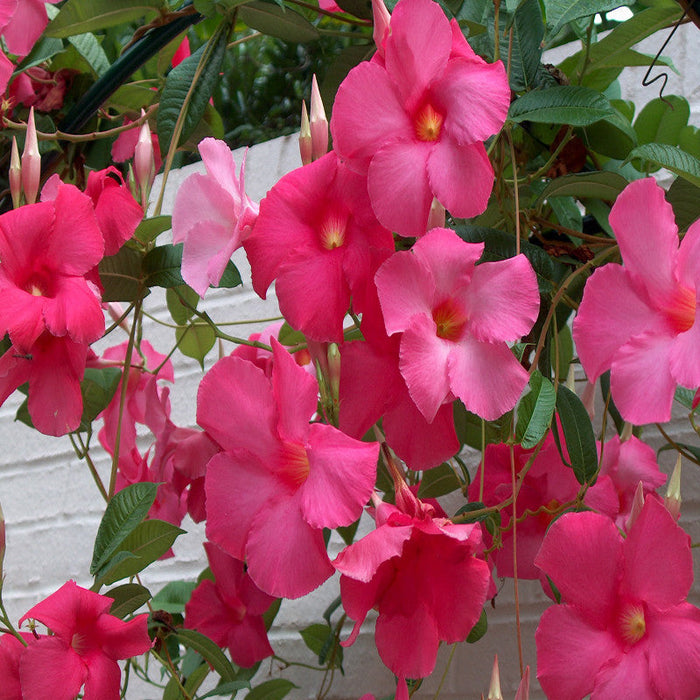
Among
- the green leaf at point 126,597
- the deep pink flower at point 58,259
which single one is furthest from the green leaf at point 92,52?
the green leaf at point 126,597

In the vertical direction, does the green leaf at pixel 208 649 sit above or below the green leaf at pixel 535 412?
below

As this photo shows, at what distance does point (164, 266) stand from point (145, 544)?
0.66ft

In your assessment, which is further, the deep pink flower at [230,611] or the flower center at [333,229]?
the deep pink flower at [230,611]

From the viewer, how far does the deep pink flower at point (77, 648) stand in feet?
1.77

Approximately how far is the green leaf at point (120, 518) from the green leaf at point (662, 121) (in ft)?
1.74

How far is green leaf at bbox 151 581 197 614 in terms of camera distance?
0.93 m

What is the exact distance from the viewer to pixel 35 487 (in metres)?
1.29

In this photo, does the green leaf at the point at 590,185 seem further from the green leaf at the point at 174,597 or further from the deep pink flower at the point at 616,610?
the green leaf at the point at 174,597

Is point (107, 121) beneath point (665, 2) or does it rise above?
beneath

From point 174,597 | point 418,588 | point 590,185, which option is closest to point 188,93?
point 590,185

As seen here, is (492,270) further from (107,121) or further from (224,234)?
(107,121)

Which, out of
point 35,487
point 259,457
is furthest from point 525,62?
point 35,487

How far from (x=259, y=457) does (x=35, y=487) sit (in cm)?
96

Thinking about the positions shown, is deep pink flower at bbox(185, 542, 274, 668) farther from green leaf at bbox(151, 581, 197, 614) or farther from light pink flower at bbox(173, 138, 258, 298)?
light pink flower at bbox(173, 138, 258, 298)
